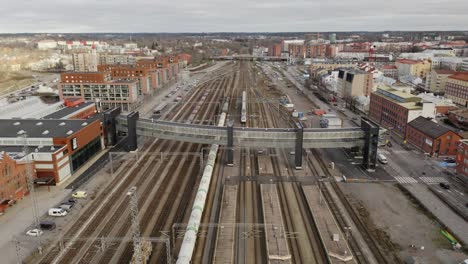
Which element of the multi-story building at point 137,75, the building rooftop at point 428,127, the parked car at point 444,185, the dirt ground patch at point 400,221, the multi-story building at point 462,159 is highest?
Answer: the multi-story building at point 137,75

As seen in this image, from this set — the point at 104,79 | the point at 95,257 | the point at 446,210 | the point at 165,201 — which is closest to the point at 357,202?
the point at 446,210

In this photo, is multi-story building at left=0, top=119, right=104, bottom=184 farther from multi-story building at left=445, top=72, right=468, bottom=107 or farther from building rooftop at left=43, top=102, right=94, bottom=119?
multi-story building at left=445, top=72, right=468, bottom=107

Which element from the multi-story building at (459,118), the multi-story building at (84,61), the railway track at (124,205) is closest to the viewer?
the railway track at (124,205)

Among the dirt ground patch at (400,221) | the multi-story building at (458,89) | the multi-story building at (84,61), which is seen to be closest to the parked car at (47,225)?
the dirt ground patch at (400,221)

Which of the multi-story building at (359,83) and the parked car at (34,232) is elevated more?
the multi-story building at (359,83)

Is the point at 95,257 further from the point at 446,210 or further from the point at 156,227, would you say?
the point at 446,210

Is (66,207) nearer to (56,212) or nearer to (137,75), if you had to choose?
(56,212)

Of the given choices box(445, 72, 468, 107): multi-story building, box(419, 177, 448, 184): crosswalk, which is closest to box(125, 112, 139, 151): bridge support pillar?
box(419, 177, 448, 184): crosswalk

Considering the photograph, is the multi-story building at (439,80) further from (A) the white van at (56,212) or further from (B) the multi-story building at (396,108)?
(A) the white van at (56,212)

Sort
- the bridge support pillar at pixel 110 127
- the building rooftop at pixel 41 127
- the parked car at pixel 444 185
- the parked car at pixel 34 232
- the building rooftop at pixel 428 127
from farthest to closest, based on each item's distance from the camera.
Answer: the bridge support pillar at pixel 110 127 < the building rooftop at pixel 428 127 < the building rooftop at pixel 41 127 < the parked car at pixel 444 185 < the parked car at pixel 34 232
